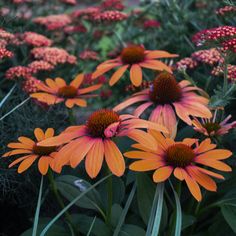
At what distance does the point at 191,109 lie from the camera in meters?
1.32

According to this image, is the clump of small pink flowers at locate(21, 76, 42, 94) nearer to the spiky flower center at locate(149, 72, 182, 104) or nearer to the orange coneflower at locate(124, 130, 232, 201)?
the spiky flower center at locate(149, 72, 182, 104)

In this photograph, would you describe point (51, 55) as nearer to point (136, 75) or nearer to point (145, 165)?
point (136, 75)

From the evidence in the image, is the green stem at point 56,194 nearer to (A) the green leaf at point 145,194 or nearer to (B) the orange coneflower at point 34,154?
(B) the orange coneflower at point 34,154

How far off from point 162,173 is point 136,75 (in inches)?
22.3

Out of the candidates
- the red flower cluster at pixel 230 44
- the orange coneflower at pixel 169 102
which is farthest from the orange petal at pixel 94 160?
the red flower cluster at pixel 230 44

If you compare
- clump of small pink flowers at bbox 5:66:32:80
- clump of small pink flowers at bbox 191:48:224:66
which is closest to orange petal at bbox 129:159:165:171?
clump of small pink flowers at bbox 191:48:224:66

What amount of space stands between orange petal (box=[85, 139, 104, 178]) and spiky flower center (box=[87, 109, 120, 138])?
5 cm

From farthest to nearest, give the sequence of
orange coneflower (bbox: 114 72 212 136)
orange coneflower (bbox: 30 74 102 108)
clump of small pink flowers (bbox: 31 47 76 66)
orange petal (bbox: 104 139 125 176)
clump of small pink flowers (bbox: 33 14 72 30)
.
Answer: clump of small pink flowers (bbox: 33 14 72 30), clump of small pink flowers (bbox: 31 47 76 66), orange coneflower (bbox: 30 74 102 108), orange coneflower (bbox: 114 72 212 136), orange petal (bbox: 104 139 125 176)

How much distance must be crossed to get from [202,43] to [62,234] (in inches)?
25.1

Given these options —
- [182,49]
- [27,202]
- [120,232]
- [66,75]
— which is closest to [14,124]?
[27,202]

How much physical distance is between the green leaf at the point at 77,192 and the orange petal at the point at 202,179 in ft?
0.84

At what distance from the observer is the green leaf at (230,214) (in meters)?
1.09

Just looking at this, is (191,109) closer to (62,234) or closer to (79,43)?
(62,234)

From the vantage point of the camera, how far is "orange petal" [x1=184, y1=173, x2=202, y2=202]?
0.98 meters
